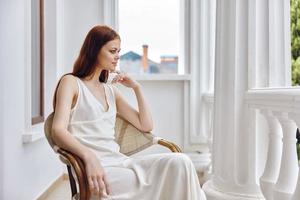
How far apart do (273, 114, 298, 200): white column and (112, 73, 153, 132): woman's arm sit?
779mm

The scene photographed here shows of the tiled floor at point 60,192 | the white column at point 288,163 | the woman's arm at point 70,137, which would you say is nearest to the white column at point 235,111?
the white column at point 288,163

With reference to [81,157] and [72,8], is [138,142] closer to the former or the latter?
[81,157]

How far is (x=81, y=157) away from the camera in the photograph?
1722 millimetres

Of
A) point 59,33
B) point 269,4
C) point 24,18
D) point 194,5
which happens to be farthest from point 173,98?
point 269,4

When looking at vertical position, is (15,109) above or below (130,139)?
above

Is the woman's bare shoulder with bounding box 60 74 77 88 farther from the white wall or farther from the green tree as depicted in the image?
the green tree

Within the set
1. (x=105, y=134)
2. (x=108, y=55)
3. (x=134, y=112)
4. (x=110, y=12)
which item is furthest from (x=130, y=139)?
(x=110, y=12)

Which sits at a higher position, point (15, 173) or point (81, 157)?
point (81, 157)

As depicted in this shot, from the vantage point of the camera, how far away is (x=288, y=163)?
5.56 feet

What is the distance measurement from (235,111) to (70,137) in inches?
35.4

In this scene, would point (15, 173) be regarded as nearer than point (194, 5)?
Yes

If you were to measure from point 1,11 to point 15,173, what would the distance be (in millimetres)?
1024

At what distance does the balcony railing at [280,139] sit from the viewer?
160 cm

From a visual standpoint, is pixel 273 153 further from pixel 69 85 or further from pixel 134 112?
pixel 69 85
